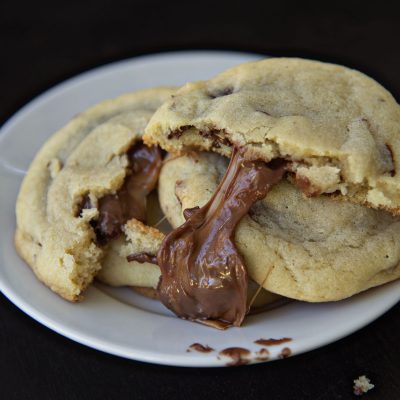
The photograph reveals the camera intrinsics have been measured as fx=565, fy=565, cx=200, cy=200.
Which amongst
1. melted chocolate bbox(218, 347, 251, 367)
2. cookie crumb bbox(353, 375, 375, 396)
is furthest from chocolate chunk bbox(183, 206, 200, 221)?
cookie crumb bbox(353, 375, 375, 396)

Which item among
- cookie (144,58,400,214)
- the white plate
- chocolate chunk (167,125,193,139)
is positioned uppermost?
cookie (144,58,400,214)

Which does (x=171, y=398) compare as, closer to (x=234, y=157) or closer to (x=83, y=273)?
(x=83, y=273)

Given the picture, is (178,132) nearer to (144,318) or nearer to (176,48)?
(144,318)

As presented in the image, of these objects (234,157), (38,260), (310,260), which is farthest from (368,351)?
(38,260)

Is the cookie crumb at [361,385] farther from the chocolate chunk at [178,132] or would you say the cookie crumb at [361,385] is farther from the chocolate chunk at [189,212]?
the chocolate chunk at [178,132]

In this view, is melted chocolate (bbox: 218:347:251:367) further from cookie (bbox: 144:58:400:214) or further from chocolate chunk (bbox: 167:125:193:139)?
chocolate chunk (bbox: 167:125:193:139)

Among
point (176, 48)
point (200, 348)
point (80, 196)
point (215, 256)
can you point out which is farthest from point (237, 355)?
point (176, 48)

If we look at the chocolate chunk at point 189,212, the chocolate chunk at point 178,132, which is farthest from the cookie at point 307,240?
the chocolate chunk at point 178,132
